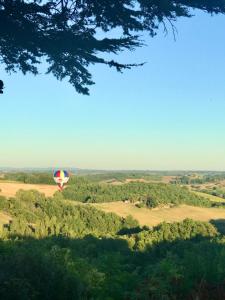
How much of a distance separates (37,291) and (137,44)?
754cm

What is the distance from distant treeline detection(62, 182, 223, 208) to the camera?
159625 mm

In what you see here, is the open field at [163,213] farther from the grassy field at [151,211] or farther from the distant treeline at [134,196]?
the distant treeline at [134,196]

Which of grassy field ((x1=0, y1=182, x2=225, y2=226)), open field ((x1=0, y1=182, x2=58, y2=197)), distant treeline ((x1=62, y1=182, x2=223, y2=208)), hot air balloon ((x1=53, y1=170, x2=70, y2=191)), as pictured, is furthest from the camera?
distant treeline ((x1=62, y1=182, x2=223, y2=208))

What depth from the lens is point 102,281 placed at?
Answer: 15.8 m

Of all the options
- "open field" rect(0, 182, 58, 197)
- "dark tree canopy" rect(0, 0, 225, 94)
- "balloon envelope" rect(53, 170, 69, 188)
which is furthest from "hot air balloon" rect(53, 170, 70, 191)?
"dark tree canopy" rect(0, 0, 225, 94)

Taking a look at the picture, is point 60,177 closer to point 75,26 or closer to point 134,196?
point 75,26

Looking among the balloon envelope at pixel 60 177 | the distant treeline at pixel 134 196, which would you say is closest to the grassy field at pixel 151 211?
the distant treeline at pixel 134 196

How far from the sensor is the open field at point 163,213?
438ft

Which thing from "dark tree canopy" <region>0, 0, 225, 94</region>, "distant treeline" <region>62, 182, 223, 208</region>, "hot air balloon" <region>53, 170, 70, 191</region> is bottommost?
"distant treeline" <region>62, 182, 223, 208</region>

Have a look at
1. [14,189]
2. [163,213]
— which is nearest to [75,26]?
[14,189]

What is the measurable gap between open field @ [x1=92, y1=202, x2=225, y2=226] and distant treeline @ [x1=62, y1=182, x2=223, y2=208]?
4.79m

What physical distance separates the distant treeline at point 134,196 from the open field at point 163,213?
4.79m

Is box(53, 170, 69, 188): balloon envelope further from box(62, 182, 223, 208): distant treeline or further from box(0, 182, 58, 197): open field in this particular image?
box(62, 182, 223, 208): distant treeline

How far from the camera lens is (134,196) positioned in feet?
534
